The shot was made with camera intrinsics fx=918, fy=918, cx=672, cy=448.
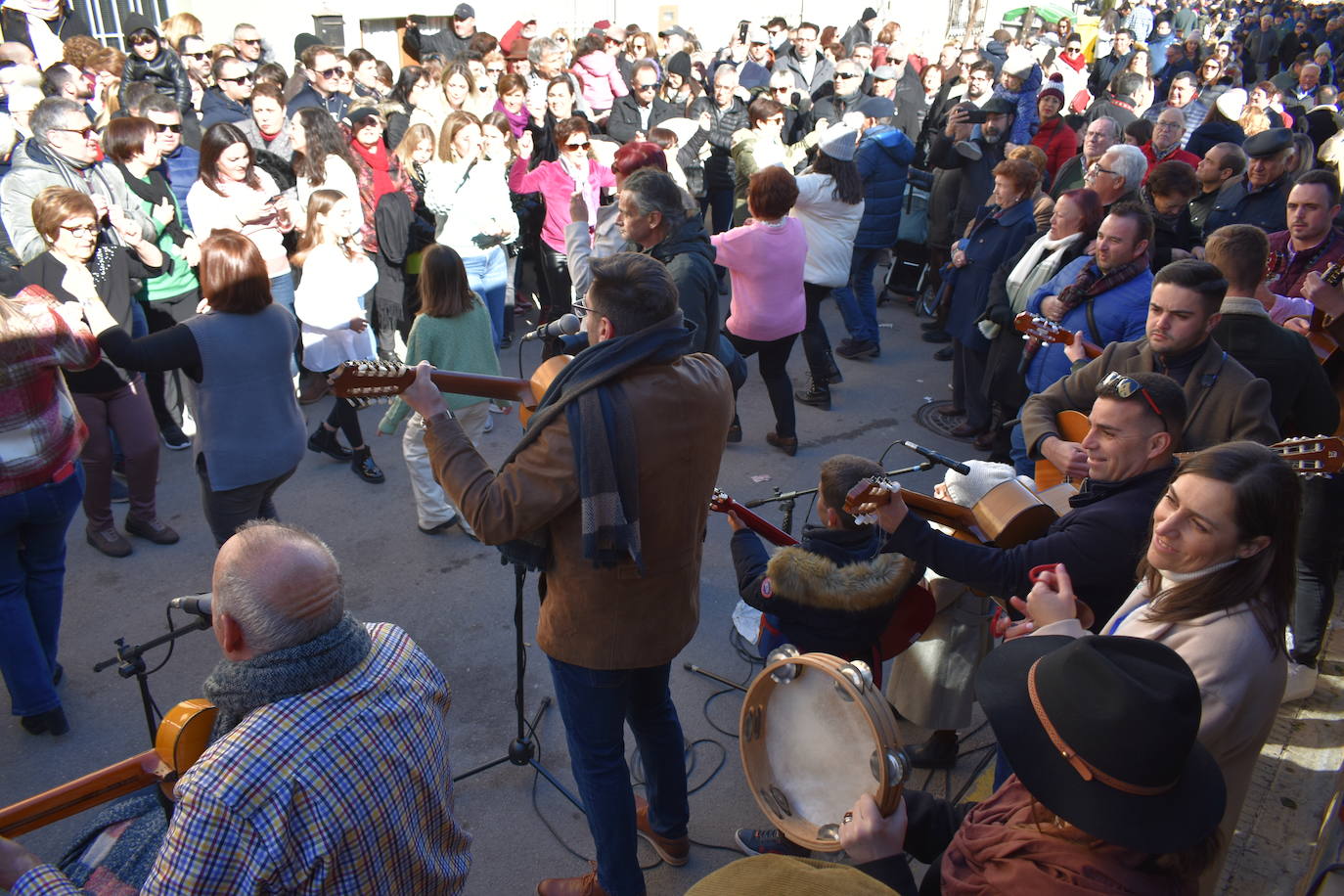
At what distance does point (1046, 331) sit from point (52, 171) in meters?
5.43

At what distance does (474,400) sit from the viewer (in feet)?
16.2

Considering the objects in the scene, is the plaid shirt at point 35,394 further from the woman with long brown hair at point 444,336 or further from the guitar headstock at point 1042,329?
the guitar headstock at point 1042,329

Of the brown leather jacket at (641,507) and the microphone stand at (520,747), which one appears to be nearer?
the brown leather jacket at (641,507)

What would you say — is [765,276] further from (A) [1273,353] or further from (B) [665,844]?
(B) [665,844]

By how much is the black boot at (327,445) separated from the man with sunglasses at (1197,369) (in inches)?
165

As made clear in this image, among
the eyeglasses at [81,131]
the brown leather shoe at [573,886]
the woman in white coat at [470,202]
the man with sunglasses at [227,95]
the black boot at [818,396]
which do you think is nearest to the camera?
the brown leather shoe at [573,886]

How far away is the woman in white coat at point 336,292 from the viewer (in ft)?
17.4

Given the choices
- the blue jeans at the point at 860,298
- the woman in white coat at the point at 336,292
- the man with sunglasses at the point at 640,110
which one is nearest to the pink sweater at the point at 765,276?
the blue jeans at the point at 860,298

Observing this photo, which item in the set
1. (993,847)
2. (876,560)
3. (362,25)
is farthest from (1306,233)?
(362,25)

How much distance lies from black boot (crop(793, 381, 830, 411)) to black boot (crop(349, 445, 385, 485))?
3114mm

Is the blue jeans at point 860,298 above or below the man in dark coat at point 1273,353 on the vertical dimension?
below

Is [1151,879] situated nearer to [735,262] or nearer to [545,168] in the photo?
[735,262]

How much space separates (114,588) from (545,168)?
168 inches

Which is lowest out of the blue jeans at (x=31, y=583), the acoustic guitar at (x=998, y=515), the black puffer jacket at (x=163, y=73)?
the blue jeans at (x=31, y=583)
